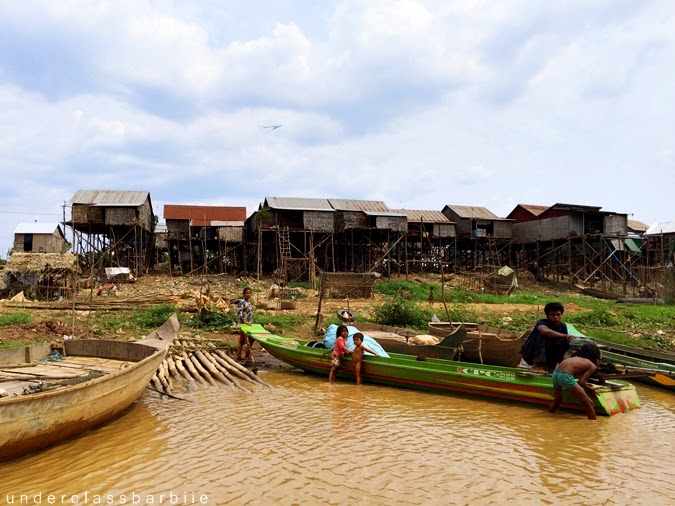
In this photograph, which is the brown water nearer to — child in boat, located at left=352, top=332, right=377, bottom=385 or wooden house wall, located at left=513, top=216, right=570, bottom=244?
child in boat, located at left=352, top=332, right=377, bottom=385

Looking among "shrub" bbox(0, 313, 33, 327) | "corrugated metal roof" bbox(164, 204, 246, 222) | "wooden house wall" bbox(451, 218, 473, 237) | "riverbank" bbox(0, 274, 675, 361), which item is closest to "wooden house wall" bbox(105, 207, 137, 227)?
"corrugated metal roof" bbox(164, 204, 246, 222)

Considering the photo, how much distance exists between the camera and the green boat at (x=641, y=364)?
8.35m

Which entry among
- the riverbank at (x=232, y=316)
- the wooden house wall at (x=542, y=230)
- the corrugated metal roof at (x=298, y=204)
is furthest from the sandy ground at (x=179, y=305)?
the wooden house wall at (x=542, y=230)

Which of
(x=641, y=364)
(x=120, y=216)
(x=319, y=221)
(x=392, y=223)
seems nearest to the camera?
(x=641, y=364)

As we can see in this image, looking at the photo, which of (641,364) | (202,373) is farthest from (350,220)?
(641,364)

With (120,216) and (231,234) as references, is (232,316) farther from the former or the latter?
(231,234)

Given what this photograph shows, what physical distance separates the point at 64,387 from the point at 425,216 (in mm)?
33878

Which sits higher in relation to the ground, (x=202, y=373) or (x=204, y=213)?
(x=204, y=213)

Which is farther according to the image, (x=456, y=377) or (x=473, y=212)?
(x=473, y=212)

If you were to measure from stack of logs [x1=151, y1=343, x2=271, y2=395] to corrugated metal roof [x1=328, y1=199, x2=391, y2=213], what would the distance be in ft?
76.2

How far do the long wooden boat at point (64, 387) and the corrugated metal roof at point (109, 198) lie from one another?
936 inches

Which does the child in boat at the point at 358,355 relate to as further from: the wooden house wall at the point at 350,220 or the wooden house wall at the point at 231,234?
the wooden house wall at the point at 231,234

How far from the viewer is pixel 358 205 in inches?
1335

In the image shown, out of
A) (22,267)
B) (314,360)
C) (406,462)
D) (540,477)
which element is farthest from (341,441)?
(22,267)
